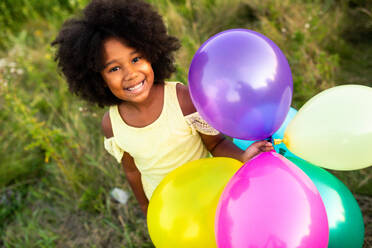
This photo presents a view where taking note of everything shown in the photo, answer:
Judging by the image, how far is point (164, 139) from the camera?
1.36 m

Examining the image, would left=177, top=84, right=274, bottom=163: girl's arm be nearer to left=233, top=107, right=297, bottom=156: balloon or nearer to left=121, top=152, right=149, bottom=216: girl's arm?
left=233, top=107, right=297, bottom=156: balloon

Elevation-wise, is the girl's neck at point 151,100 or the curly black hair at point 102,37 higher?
the curly black hair at point 102,37

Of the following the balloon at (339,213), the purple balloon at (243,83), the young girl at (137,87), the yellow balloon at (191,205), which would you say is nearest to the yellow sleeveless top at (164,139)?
the young girl at (137,87)

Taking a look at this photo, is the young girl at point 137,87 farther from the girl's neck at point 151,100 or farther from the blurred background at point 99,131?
the blurred background at point 99,131

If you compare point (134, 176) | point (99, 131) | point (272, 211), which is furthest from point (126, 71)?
point (99, 131)

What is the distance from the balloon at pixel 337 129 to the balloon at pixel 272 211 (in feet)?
0.31

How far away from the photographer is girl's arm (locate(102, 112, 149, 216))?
1.49m

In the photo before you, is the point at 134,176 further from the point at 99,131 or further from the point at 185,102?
the point at 99,131

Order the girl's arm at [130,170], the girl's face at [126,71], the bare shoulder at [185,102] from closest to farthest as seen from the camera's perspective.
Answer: the girl's face at [126,71]
the bare shoulder at [185,102]
the girl's arm at [130,170]

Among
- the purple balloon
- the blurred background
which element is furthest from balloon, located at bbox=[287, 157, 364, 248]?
the blurred background

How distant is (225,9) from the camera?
10.1 feet

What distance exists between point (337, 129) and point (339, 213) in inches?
15.6

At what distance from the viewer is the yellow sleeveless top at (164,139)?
1.35 metres

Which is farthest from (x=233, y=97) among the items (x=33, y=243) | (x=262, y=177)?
(x=33, y=243)
